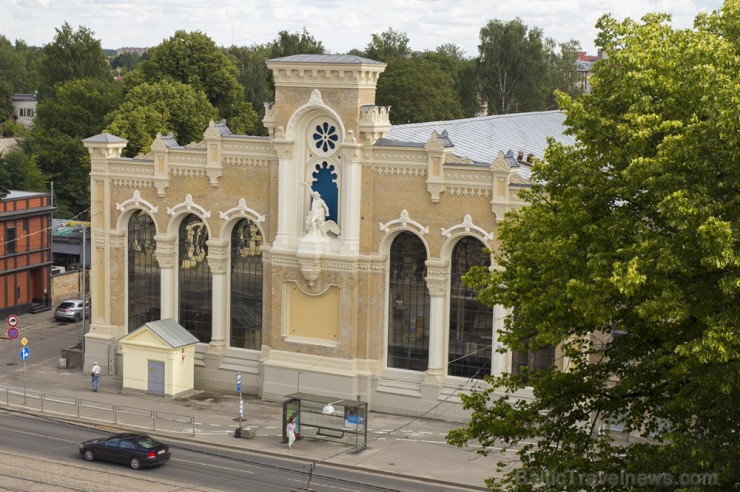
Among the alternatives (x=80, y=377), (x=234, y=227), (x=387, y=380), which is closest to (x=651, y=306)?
(x=387, y=380)

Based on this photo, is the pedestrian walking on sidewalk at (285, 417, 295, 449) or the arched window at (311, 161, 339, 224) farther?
the arched window at (311, 161, 339, 224)

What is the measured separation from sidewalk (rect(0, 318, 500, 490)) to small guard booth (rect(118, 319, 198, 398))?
0.55 m

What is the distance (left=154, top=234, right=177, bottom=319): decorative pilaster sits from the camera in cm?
5288

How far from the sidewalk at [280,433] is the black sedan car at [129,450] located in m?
3.63

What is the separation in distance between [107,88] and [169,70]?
10.5m

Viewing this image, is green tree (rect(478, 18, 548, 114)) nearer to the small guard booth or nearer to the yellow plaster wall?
the yellow plaster wall

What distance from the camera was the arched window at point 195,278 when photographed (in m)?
53.0

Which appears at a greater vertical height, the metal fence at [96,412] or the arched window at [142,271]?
the arched window at [142,271]

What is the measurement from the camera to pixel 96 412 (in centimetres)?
4875

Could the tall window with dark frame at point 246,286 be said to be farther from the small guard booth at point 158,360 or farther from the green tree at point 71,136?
the green tree at point 71,136

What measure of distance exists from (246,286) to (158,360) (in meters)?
4.94

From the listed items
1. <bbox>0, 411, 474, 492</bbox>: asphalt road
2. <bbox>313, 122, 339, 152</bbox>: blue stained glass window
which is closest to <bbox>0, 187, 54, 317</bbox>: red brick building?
<bbox>0, 411, 474, 492</bbox>: asphalt road

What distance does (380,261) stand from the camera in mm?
48844

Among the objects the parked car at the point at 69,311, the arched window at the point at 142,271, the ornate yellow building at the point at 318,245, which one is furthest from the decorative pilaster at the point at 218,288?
the parked car at the point at 69,311
